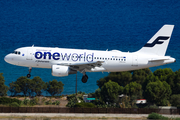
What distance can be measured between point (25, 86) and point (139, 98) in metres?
38.9

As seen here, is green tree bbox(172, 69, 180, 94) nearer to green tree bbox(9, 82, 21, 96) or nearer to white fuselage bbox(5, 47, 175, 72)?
white fuselage bbox(5, 47, 175, 72)

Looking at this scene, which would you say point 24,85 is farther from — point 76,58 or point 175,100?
point 76,58

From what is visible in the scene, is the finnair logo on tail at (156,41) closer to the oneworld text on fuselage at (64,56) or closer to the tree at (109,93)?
the oneworld text on fuselage at (64,56)

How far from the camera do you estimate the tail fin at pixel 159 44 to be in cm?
4828

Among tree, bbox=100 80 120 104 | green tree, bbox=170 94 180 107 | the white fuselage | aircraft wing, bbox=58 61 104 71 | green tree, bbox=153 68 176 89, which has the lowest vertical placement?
green tree, bbox=170 94 180 107

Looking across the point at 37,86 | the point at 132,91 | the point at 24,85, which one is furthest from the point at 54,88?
the point at 132,91

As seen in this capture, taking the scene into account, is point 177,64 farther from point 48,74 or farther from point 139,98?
point 139,98

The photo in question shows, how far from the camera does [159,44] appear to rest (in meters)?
48.7

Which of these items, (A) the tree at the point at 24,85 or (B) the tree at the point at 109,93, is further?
(A) the tree at the point at 24,85

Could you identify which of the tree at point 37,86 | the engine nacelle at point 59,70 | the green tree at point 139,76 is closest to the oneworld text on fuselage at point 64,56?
the engine nacelle at point 59,70

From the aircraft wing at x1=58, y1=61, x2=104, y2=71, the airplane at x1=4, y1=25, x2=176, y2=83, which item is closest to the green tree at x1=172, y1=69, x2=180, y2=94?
the airplane at x1=4, y1=25, x2=176, y2=83

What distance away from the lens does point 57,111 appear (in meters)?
48.6

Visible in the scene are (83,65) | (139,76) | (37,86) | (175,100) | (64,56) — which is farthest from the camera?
(139,76)

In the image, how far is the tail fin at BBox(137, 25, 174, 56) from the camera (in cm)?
4828
